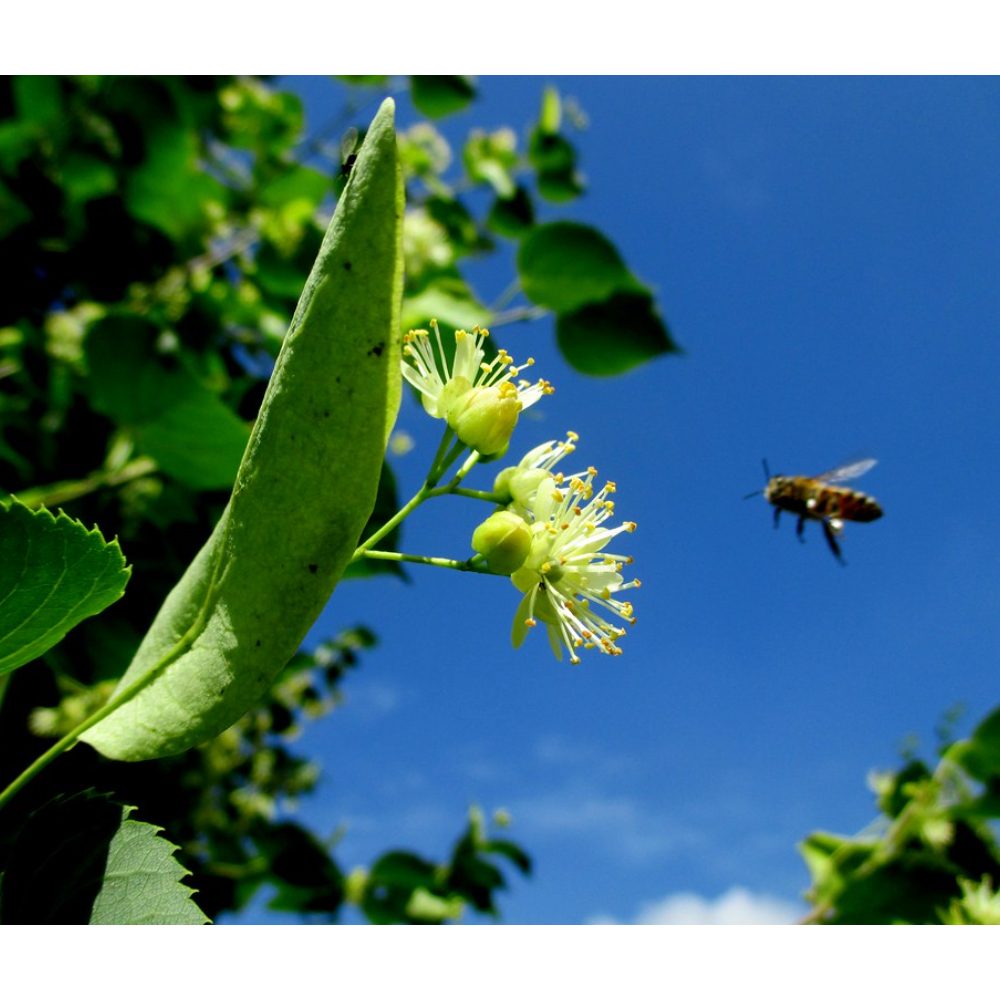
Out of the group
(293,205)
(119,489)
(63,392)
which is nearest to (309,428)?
(119,489)

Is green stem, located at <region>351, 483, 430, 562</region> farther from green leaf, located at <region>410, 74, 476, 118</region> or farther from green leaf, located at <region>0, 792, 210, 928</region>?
green leaf, located at <region>410, 74, 476, 118</region>

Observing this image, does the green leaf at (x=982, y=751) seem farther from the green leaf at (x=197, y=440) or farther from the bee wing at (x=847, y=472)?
the green leaf at (x=197, y=440)

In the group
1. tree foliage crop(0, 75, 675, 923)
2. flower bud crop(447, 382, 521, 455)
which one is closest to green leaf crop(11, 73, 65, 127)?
tree foliage crop(0, 75, 675, 923)

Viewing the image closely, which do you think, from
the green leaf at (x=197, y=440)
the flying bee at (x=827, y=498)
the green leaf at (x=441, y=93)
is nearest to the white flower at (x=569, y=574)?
the green leaf at (x=197, y=440)

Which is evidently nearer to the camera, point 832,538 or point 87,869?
point 87,869

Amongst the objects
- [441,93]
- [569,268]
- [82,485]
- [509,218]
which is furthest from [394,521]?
[441,93]

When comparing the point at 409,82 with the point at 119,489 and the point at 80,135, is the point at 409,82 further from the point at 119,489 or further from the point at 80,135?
the point at 119,489

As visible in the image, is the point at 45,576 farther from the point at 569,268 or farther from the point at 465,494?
the point at 569,268
